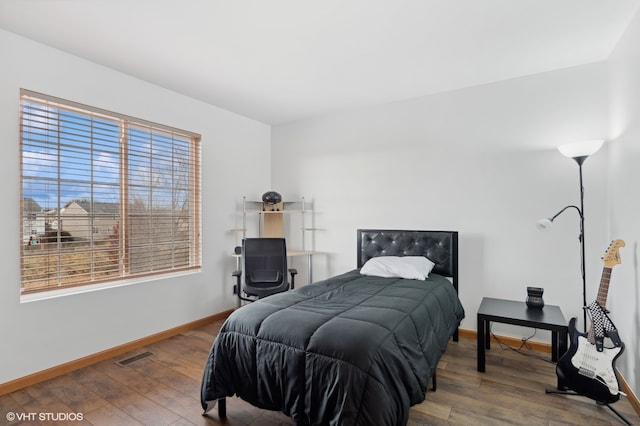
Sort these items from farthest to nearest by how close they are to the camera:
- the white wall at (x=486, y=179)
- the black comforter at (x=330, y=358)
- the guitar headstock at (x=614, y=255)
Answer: the white wall at (x=486, y=179) → the guitar headstock at (x=614, y=255) → the black comforter at (x=330, y=358)

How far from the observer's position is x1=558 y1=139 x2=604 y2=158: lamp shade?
2.46 metres

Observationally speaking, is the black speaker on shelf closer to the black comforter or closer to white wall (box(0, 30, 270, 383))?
the black comforter

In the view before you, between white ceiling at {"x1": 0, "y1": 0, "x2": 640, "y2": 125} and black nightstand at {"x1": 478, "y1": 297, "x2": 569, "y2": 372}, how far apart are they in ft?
7.03

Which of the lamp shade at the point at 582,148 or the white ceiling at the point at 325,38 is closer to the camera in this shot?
the white ceiling at the point at 325,38

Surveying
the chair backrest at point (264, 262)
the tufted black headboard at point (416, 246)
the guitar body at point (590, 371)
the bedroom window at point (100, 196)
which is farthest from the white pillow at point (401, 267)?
the bedroom window at point (100, 196)

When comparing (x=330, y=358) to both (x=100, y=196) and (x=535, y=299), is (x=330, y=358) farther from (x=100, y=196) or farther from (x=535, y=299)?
(x=100, y=196)

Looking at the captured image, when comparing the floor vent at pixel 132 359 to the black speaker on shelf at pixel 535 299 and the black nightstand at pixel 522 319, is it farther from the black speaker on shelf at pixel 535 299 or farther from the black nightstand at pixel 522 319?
the black speaker on shelf at pixel 535 299

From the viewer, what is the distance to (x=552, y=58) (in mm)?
2777

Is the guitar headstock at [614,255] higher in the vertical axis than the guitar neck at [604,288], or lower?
higher

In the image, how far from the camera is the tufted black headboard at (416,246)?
329 centimetres

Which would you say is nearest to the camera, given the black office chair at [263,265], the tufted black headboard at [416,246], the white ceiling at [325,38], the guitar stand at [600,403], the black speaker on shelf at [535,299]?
the guitar stand at [600,403]

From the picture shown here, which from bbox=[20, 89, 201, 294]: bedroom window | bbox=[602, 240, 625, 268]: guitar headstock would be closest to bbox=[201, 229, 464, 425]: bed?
bbox=[602, 240, 625, 268]: guitar headstock

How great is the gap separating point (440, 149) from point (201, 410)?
10.6ft

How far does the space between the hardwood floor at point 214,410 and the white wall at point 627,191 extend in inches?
18.7
